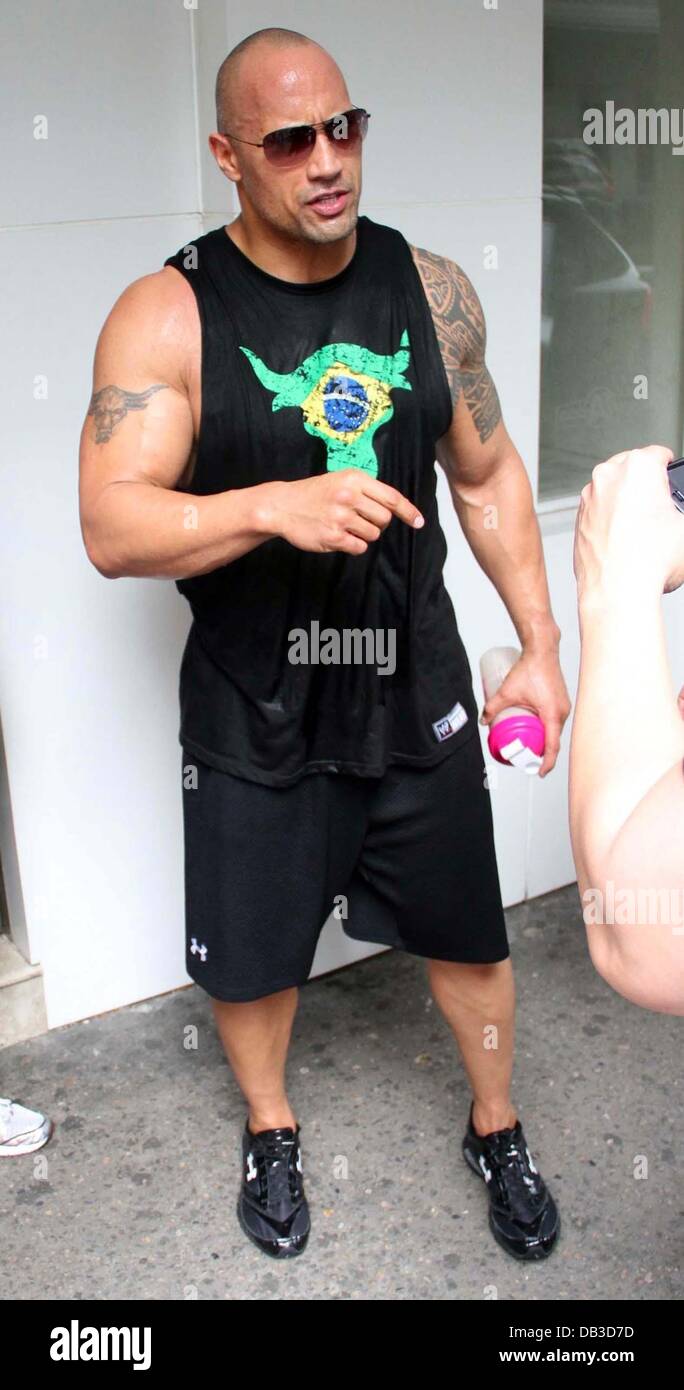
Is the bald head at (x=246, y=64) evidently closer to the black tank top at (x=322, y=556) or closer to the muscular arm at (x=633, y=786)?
the black tank top at (x=322, y=556)

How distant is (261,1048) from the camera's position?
2.97 metres

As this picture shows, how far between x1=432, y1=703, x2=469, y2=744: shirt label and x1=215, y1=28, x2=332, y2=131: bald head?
114 centimetres

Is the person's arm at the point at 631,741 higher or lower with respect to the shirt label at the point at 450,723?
higher

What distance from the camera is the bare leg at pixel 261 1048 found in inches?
115

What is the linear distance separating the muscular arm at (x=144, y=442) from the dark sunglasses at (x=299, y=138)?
0.88 feet

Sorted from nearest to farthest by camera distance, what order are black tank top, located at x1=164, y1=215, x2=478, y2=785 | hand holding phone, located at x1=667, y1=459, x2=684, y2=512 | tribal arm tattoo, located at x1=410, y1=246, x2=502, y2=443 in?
hand holding phone, located at x1=667, y1=459, x2=684, y2=512, black tank top, located at x1=164, y1=215, x2=478, y2=785, tribal arm tattoo, located at x1=410, y1=246, x2=502, y2=443

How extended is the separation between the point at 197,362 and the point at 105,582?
3.16 feet

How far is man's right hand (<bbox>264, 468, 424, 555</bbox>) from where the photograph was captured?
209 centimetres

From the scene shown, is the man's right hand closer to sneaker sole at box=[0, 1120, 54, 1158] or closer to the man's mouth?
the man's mouth

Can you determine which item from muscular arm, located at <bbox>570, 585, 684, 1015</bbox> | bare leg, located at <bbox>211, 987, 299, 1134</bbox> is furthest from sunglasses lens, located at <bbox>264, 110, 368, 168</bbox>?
bare leg, located at <bbox>211, 987, 299, 1134</bbox>

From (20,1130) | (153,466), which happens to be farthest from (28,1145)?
(153,466)

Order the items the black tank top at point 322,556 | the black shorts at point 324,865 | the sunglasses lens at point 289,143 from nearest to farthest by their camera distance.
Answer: the sunglasses lens at point 289,143 → the black tank top at point 322,556 → the black shorts at point 324,865

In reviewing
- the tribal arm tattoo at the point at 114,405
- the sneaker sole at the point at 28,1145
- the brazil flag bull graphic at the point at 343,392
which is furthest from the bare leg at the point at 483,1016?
the tribal arm tattoo at the point at 114,405

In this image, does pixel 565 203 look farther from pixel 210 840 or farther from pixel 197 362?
pixel 210 840
